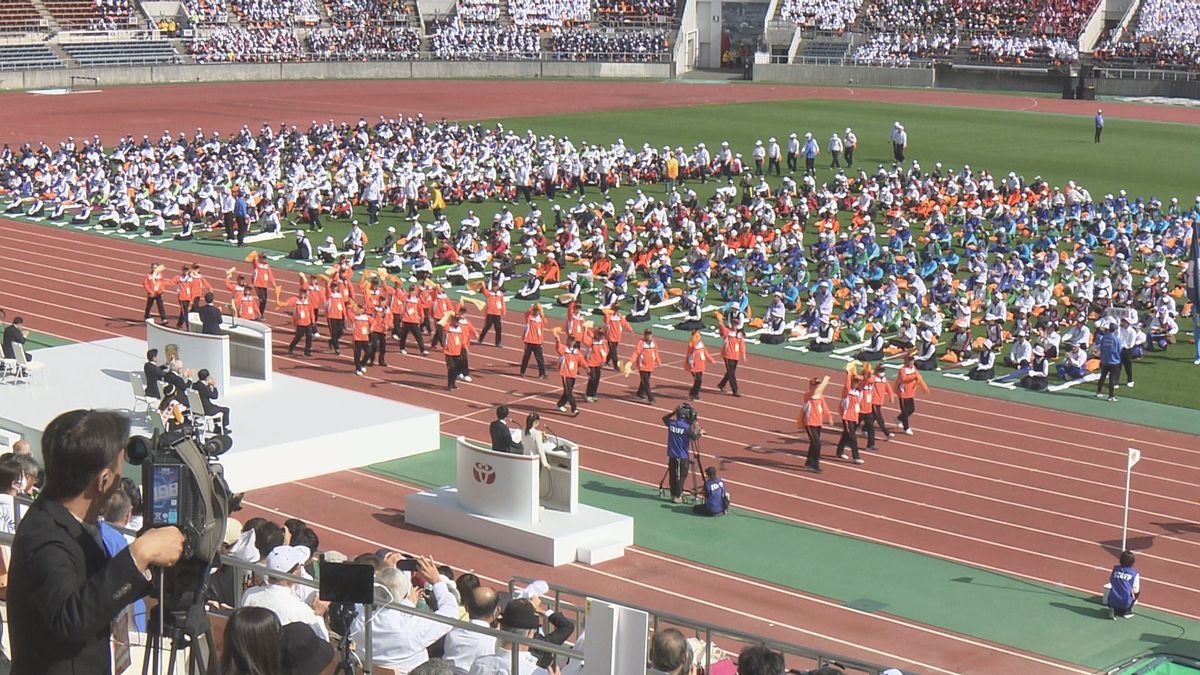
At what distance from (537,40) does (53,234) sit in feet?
135

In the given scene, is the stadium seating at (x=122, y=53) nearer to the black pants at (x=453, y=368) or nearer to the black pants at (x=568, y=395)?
the black pants at (x=453, y=368)

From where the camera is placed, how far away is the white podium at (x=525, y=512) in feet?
54.1

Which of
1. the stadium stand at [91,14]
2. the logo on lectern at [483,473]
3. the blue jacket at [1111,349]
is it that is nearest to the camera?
the logo on lectern at [483,473]

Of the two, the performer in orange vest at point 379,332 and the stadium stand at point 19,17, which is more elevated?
the stadium stand at point 19,17

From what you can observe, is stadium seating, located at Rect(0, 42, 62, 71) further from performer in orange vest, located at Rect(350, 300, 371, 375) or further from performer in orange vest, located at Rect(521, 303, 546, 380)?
performer in orange vest, located at Rect(521, 303, 546, 380)

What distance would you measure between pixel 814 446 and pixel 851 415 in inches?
25.5

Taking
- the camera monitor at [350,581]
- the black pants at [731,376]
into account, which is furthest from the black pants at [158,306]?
the camera monitor at [350,581]

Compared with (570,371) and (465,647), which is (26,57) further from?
(465,647)

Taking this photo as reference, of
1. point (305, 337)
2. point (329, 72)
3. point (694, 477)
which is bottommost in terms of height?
point (694, 477)

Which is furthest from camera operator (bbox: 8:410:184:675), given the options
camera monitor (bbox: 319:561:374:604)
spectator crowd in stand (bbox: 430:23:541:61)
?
spectator crowd in stand (bbox: 430:23:541:61)

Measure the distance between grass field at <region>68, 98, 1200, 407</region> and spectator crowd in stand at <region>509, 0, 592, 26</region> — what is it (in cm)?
1884

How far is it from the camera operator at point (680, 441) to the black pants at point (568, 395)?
150 inches

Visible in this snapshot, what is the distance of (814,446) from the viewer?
1978 cm

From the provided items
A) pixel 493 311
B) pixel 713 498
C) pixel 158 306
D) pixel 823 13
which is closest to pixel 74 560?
pixel 713 498
